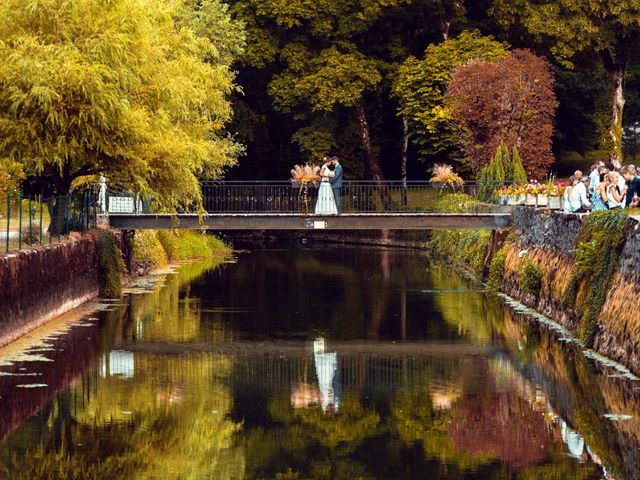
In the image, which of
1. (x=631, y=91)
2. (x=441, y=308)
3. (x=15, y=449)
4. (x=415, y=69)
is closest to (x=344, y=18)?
(x=415, y=69)

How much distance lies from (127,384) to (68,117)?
38.9 feet

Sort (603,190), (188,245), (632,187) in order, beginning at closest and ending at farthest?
(632,187)
(603,190)
(188,245)

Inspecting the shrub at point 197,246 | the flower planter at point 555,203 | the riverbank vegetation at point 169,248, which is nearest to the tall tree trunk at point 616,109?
the riverbank vegetation at point 169,248

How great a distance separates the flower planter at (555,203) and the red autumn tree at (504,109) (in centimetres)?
1931

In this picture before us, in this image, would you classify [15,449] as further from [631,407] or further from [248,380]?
[631,407]

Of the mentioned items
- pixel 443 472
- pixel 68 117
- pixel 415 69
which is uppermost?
pixel 415 69

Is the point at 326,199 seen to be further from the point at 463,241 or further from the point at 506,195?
the point at 463,241

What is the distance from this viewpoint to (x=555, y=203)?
39188 mm

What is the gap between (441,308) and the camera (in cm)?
3612

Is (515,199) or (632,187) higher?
(632,187)

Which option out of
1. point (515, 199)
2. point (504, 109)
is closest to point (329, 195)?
point (515, 199)

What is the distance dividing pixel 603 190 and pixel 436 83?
1249 inches

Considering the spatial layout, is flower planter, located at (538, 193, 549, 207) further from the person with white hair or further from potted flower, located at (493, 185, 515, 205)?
the person with white hair

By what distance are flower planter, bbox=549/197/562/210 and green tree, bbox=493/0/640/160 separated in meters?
27.1
